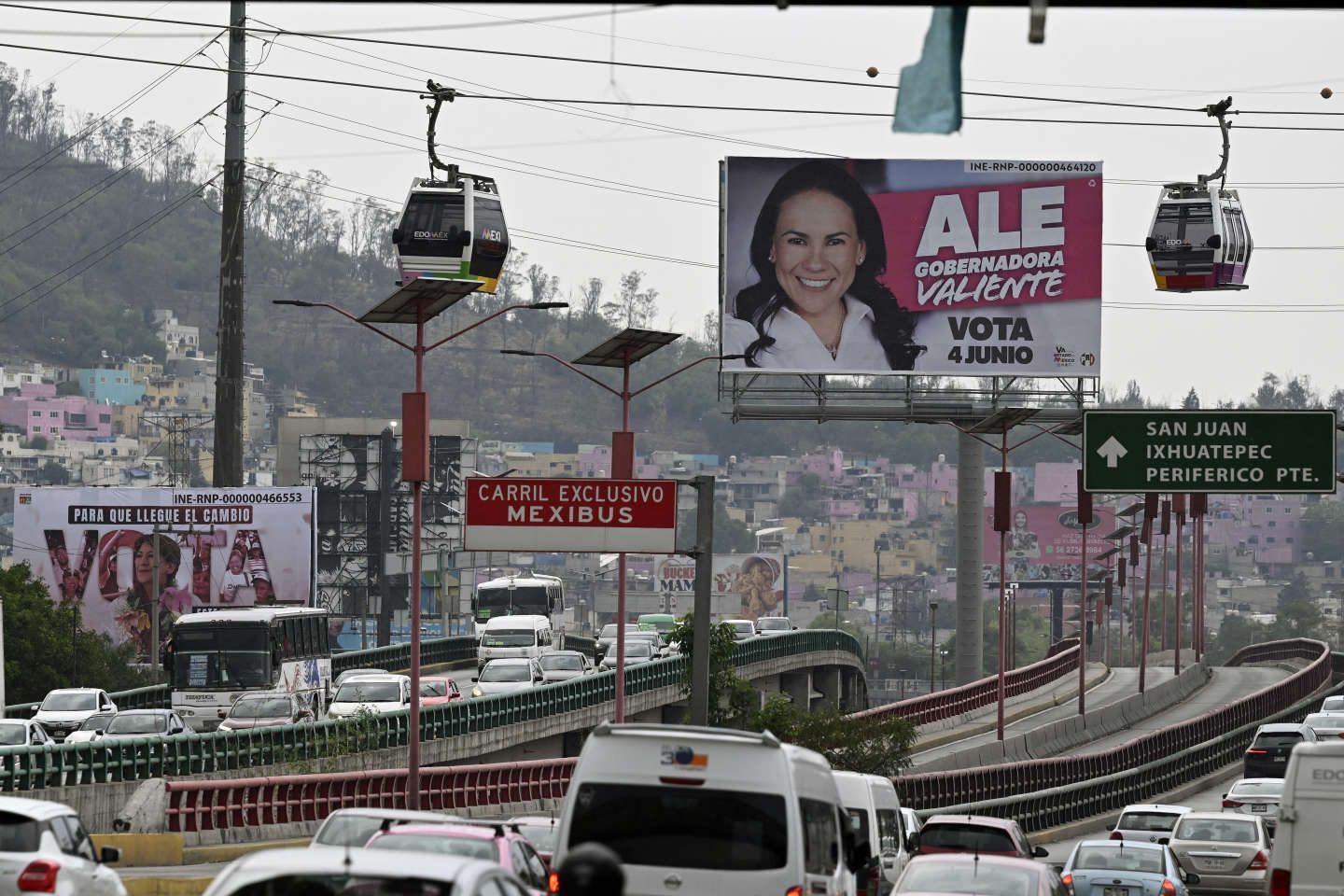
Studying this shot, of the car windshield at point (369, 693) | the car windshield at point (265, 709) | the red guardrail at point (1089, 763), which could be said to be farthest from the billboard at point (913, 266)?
the car windshield at point (265, 709)

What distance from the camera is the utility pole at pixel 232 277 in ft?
166

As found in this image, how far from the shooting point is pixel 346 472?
120 m

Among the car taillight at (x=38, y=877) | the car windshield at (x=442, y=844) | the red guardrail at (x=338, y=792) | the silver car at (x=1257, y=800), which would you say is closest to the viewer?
the car windshield at (x=442, y=844)

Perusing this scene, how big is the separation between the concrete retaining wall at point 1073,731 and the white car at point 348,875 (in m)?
42.9

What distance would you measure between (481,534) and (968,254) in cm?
3333

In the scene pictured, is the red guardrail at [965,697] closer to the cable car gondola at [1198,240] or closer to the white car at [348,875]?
the cable car gondola at [1198,240]

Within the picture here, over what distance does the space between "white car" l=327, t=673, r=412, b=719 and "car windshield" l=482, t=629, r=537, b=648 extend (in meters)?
19.6

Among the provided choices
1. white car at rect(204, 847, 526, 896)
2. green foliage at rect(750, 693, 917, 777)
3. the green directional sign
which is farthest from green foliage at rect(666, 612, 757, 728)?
white car at rect(204, 847, 526, 896)

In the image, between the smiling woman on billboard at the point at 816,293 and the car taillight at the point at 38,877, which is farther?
the smiling woman on billboard at the point at 816,293

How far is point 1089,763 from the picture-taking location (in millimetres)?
51250

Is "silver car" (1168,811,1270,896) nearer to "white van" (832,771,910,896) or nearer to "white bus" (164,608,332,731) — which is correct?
"white van" (832,771,910,896)

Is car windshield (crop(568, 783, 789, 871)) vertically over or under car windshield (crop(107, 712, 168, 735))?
over

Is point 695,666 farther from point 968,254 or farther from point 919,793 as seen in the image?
point 968,254

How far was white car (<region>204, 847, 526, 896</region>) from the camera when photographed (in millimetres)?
10617
